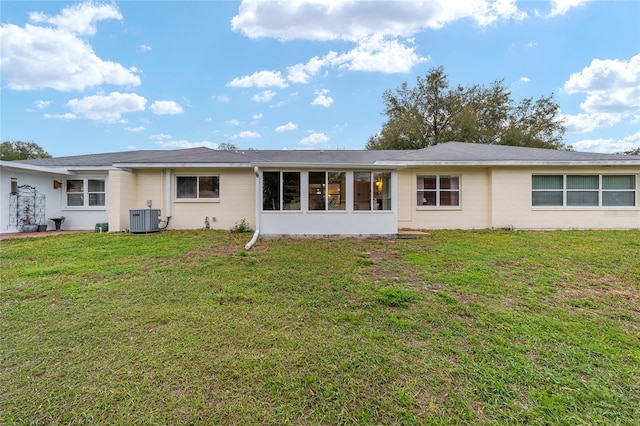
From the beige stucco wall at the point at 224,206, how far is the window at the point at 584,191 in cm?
Answer: 1078

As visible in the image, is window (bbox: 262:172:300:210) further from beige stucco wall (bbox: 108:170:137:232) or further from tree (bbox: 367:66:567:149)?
tree (bbox: 367:66:567:149)

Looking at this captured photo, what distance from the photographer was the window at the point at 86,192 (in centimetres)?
1090

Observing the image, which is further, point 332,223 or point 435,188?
point 435,188

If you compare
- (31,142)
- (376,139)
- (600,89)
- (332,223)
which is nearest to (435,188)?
(332,223)

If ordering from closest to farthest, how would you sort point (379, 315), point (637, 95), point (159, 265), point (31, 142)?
point (379, 315)
point (159, 265)
point (637, 95)
point (31, 142)

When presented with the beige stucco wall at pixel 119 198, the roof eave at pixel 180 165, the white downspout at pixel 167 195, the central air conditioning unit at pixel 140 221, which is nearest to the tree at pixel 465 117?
the roof eave at pixel 180 165

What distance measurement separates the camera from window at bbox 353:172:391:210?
28.6 ft

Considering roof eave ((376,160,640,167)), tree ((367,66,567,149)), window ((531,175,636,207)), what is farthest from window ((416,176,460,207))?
tree ((367,66,567,149))

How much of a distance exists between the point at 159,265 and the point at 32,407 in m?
3.79

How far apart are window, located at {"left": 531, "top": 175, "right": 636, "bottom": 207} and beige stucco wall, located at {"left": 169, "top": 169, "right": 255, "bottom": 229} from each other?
A: 1078 cm

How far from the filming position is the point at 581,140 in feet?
77.8

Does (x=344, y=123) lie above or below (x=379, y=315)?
above

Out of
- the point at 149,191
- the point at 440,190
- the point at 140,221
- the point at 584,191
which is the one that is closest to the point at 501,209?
the point at 440,190

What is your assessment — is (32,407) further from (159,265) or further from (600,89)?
(600,89)
